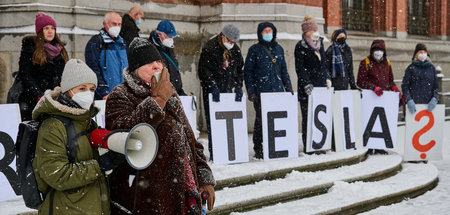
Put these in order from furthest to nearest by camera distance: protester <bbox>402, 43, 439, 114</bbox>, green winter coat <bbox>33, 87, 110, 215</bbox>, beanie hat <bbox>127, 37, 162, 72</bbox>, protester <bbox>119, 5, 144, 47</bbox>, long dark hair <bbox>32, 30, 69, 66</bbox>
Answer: protester <bbox>402, 43, 439, 114</bbox> → protester <bbox>119, 5, 144, 47</bbox> → long dark hair <bbox>32, 30, 69, 66</bbox> → beanie hat <bbox>127, 37, 162, 72</bbox> → green winter coat <bbox>33, 87, 110, 215</bbox>

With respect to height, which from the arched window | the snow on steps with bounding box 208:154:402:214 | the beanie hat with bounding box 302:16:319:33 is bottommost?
the snow on steps with bounding box 208:154:402:214

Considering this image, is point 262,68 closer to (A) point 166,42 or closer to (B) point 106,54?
(A) point 166,42

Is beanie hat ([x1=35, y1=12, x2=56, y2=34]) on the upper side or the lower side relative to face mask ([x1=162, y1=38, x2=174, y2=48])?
upper

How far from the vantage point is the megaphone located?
2.78 metres

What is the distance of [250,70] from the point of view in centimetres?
779

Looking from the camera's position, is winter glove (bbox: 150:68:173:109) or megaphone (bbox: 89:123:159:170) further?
winter glove (bbox: 150:68:173:109)

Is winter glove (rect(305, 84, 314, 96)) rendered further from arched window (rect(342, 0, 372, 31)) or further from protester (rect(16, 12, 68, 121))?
arched window (rect(342, 0, 372, 31))

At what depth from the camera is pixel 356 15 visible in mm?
15211

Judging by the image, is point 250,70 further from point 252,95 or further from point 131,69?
point 131,69

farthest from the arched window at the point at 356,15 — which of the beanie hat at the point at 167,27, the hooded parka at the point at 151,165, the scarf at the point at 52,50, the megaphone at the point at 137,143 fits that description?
the megaphone at the point at 137,143

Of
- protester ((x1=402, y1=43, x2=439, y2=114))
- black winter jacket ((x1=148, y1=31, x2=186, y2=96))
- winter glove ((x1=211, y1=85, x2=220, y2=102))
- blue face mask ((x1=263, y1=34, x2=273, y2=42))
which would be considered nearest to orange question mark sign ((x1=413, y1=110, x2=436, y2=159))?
protester ((x1=402, y1=43, x2=439, y2=114))

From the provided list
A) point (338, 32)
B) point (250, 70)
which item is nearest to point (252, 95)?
point (250, 70)

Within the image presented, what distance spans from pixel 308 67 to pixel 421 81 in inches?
84.5

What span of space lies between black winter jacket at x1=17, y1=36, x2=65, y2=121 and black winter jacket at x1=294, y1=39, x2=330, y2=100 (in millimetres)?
3590
